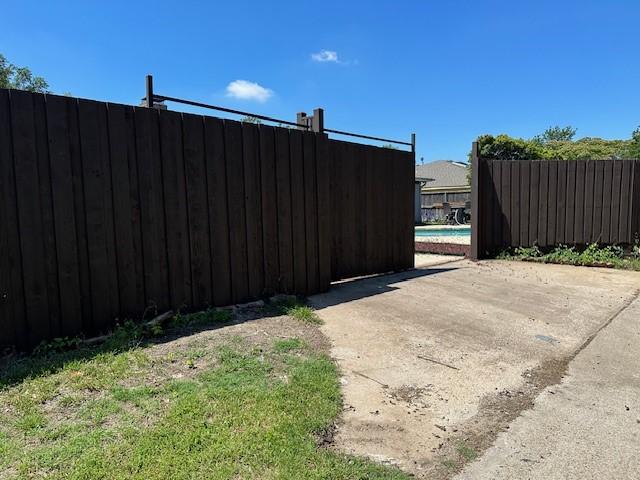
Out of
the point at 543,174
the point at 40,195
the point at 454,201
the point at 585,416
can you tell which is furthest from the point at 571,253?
the point at 454,201

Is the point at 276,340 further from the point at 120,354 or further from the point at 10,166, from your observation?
the point at 10,166

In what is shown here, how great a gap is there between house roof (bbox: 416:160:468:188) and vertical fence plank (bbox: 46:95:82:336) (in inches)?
1093

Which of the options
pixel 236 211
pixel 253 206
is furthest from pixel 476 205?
pixel 236 211

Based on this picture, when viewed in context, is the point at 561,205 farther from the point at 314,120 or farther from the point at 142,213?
A: the point at 142,213

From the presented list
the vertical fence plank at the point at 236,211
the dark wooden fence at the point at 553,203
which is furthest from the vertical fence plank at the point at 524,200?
the vertical fence plank at the point at 236,211

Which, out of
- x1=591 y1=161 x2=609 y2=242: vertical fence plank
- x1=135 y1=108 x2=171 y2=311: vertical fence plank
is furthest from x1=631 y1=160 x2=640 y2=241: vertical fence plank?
x1=135 y1=108 x2=171 y2=311: vertical fence plank

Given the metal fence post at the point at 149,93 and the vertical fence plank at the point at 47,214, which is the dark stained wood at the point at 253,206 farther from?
the vertical fence plank at the point at 47,214

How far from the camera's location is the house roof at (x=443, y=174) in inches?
1219

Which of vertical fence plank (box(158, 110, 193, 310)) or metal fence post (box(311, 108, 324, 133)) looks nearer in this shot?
vertical fence plank (box(158, 110, 193, 310))

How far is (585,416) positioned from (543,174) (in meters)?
6.65

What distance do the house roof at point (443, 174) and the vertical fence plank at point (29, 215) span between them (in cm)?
2795

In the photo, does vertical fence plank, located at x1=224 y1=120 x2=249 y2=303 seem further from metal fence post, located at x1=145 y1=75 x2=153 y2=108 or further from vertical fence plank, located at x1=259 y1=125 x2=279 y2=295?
metal fence post, located at x1=145 y1=75 x2=153 y2=108

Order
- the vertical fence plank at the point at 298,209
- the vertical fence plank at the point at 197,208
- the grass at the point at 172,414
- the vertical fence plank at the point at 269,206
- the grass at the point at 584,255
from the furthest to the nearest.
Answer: the grass at the point at 584,255
the vertical fence plank at the point at 298,209
the vertical fence plank at the point at 269,206
the vertical fence plank at the point at 197,208
the grass at the point at 172,414

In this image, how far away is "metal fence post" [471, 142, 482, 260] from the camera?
815 cm
